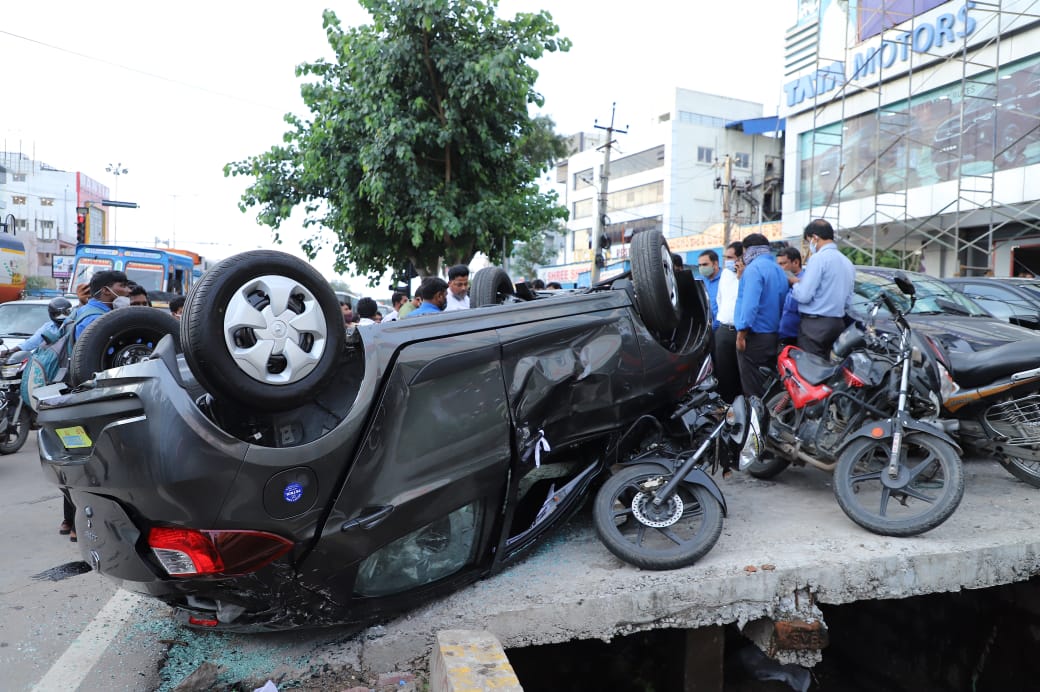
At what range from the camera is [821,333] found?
5.16 meters

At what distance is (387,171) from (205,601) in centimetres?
854

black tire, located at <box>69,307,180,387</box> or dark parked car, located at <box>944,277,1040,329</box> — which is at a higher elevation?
dark parked car, located at <box>944,277,1040,329</box>

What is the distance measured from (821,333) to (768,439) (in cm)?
113

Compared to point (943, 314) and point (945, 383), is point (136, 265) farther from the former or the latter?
point (945, 383)

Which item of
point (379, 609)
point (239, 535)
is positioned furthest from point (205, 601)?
point (379, 609)

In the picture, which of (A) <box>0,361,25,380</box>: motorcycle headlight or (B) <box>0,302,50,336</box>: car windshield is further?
(B) <box>0,302,50,336</box>: car windshield

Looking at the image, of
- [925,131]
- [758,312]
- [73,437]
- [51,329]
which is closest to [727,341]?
[758,312]

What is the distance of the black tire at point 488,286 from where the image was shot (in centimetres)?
454

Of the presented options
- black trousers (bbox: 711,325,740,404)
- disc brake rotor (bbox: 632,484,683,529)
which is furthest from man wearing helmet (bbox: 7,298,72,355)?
black trousers (bbox: 711,325,740,404)

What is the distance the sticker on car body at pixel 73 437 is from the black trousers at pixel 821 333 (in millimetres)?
4412

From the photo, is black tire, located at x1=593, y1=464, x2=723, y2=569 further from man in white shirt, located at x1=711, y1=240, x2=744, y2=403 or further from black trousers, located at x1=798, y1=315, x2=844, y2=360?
man in white shirt, located at x1=711, y1=240, x2=744, y2=403

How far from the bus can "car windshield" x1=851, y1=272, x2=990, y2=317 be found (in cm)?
1349

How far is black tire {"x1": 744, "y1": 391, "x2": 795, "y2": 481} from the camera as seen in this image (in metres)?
4.49

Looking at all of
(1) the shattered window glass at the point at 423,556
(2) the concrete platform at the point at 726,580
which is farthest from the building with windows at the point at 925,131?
(1) the shattered window glass at the point at 423,556
